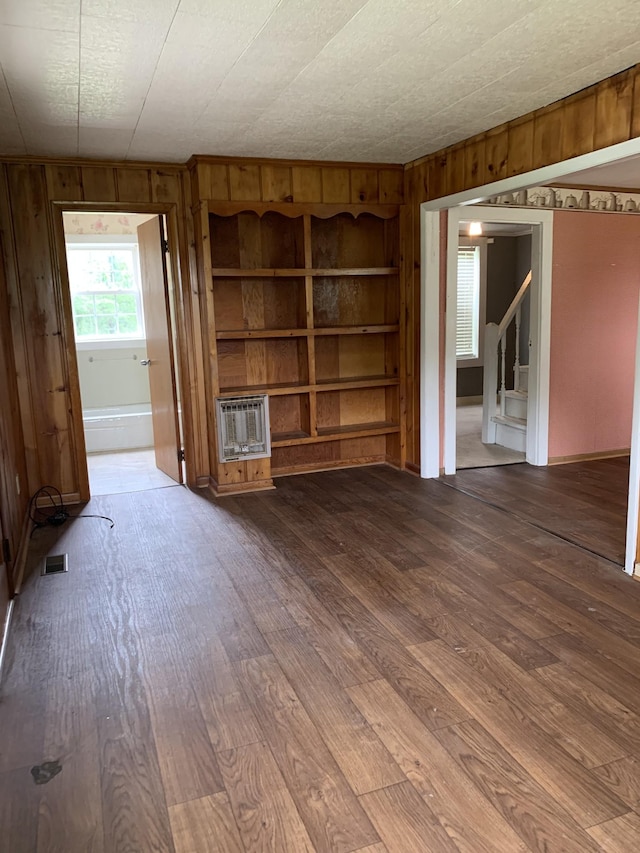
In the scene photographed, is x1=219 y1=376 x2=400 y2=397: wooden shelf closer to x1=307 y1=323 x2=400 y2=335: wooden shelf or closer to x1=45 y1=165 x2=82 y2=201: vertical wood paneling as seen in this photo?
x1=307 y1=323 x2=400 y2=335: wooden shelf

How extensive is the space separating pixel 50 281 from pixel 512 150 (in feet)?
10.1

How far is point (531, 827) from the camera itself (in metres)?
1.61

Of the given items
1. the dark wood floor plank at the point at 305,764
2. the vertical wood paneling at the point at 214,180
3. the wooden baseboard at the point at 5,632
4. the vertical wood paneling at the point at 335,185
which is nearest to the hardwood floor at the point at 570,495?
the dark wood floor plank at the point at 305,764

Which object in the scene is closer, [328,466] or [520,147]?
[520,147]

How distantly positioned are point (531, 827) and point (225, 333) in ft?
11.8

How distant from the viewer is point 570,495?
14.4 feet

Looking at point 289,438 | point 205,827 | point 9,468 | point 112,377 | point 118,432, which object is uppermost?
point 112,377

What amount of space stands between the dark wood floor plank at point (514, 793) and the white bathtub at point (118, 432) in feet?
16.5

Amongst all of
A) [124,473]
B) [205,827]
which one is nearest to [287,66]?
[205,827]

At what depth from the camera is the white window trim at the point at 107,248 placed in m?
7.22

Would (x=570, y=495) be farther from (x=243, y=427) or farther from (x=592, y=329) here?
(x=243, y=427)

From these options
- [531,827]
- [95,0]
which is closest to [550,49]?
[95,0]

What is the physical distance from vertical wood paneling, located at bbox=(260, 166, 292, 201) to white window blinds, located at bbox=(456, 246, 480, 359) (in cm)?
447

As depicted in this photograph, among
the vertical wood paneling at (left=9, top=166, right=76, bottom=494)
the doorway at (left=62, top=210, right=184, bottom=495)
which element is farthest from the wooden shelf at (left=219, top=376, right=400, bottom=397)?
the doorway at (left=62, top=210, right=184, bottom=495)
